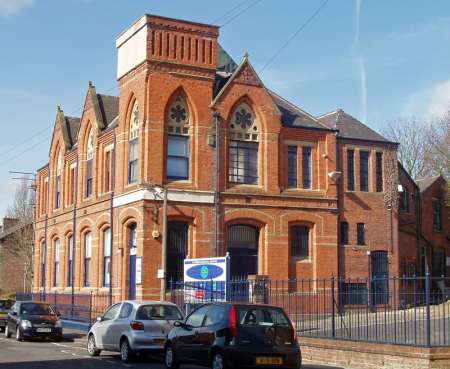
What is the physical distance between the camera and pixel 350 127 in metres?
38.1

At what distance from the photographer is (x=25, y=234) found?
6419 cm

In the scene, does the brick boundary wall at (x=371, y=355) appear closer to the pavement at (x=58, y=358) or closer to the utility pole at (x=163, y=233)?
the pavement at (x=58, y=358)

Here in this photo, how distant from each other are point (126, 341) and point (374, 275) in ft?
65.3

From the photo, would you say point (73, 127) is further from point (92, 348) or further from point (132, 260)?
point (92, 348)

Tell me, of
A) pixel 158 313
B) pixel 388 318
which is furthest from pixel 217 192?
pixel 388 318

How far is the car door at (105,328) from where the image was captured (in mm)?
20828

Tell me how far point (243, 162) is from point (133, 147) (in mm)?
5048

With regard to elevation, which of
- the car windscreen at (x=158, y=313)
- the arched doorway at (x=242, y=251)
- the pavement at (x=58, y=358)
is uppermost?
the arched doorway at (x=242, y=251)

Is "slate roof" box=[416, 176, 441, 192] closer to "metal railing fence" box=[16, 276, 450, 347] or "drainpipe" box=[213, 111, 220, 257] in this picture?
"drainpipe" box=[213, 111, 220, 257]

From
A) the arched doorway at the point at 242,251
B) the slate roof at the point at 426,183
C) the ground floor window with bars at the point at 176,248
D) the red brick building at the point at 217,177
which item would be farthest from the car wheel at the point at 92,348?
the slate roof at the point at 426,183

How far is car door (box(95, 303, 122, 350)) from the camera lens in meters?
20.8

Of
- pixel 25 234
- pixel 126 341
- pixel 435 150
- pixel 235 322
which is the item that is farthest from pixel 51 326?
pixel 25 234

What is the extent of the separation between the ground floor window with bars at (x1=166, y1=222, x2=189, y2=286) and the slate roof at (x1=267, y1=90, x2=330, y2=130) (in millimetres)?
7325

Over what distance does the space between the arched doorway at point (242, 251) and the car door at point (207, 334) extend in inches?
668
